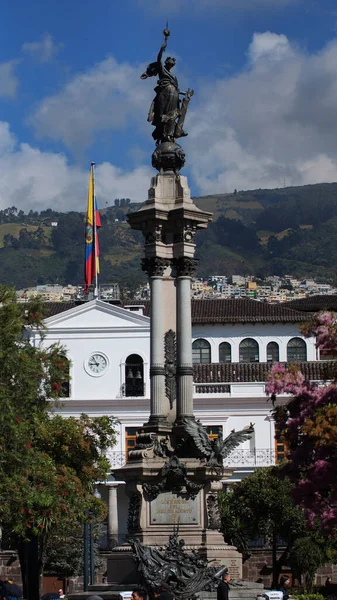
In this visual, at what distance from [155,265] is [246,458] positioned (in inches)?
1469

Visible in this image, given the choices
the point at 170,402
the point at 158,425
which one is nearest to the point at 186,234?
the point at 170,402

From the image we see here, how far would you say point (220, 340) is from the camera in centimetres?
7725

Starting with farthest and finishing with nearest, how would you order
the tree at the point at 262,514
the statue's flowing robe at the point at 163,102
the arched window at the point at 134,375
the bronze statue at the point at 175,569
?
the arched window at the point at 134,375 → the tree at the point at 262,514 → the statue's flowing robe at the point at 163,102 → the bronze statue at the point at 175,569

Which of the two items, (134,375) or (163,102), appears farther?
(134,375)

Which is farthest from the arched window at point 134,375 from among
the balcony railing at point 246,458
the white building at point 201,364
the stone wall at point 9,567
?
the stone wall at point 9,567

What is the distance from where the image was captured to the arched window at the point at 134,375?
71750 mm

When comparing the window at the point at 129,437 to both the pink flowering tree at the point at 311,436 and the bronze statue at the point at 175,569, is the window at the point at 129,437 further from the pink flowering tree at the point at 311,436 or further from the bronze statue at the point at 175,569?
the bronze statue at the point at 175,569

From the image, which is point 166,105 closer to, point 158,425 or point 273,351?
point 158,425

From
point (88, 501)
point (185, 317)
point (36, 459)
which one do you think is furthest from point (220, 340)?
point (185, 317)

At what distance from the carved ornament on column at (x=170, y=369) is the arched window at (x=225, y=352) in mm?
44909

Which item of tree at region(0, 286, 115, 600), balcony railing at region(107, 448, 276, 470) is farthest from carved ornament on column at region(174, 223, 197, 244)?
balcony railing at region(107, 448, 276, 470)

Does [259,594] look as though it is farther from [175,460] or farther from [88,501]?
[88,501]

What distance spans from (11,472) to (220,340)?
41587 mm

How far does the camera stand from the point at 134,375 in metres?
72.2
